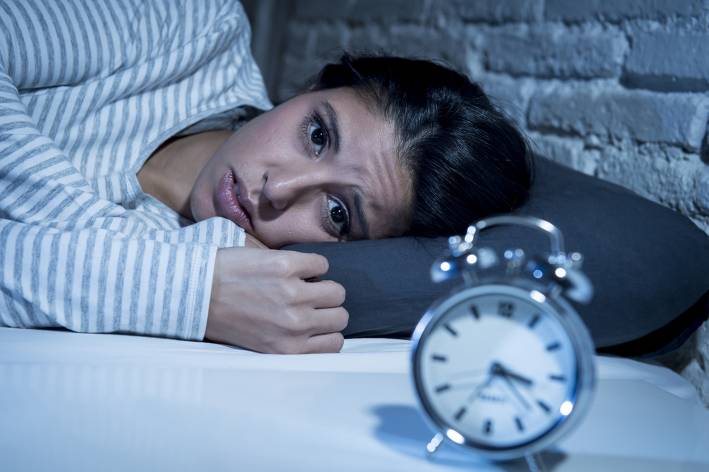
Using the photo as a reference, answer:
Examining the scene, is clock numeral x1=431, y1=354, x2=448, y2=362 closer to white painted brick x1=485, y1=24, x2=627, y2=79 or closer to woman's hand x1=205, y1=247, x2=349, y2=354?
woman's hand x1=205, y1=247, x2=349, y2=354

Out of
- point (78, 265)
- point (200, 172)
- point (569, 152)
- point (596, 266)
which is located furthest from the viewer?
point (569, 152)

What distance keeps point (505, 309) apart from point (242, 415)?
0.27m

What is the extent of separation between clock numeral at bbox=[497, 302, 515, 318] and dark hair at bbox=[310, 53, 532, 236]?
21.5 inches

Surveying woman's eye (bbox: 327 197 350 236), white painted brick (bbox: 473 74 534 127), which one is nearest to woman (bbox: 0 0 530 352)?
woman's eye (bbox: 327 197 350 236)

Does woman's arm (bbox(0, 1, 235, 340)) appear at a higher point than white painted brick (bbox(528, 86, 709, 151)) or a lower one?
lower

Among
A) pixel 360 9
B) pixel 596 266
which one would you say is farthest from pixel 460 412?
pixel 360 9

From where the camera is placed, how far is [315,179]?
1123 millimetres

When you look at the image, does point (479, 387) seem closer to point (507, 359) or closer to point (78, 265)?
point (507, 359)

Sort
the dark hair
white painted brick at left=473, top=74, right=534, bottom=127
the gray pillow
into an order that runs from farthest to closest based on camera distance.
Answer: white painted brick at left=473, top=74, right=534, bottom=127 < the dark hair < the gray pillow

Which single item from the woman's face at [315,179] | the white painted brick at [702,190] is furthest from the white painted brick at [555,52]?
the woman's face at [315,179]

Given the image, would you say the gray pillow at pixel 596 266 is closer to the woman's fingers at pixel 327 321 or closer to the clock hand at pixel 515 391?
the woman's fingers at pixel 327 321

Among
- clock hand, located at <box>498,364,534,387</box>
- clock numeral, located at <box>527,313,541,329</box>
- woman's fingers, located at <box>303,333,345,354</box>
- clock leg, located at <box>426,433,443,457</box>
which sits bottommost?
woman's fingers, located at <box>303,333,345,354</box>

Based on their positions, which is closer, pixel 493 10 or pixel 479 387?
pixel 479 387

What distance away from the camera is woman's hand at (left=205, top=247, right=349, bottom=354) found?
921 millimetres
